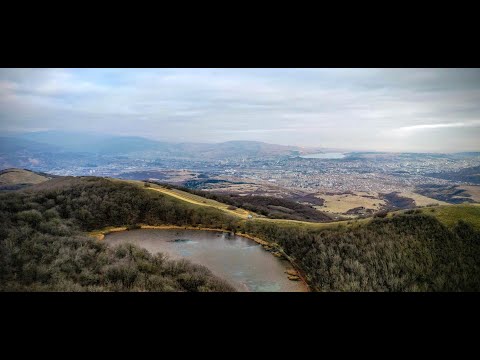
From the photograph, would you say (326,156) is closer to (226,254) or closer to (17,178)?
(226,254)

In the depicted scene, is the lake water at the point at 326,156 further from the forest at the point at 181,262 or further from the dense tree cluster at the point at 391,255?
the dense tree cluster at the point at 391,255

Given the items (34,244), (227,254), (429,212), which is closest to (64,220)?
(34,244)

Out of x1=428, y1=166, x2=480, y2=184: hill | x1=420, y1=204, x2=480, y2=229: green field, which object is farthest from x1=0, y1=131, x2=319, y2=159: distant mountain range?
x1=420, y1=204, x2=480, y2=229: green field

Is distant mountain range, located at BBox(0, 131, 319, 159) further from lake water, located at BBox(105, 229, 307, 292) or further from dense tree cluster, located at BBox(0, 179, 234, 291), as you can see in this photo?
lake water, located at BBox(105, 229, 307, 292)

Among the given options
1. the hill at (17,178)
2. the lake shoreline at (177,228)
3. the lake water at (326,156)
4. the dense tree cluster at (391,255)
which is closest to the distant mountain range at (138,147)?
the lake water at (326,156)

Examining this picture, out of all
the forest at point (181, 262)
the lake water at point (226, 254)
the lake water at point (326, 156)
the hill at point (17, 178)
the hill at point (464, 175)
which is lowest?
the lake water at point (226, 254)
